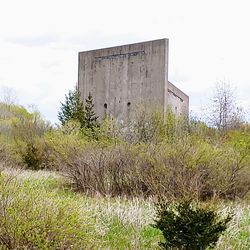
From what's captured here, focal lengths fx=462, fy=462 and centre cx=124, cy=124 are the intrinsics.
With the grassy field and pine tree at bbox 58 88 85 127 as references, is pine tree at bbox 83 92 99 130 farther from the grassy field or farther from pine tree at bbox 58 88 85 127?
the grassy field

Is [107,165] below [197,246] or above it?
above

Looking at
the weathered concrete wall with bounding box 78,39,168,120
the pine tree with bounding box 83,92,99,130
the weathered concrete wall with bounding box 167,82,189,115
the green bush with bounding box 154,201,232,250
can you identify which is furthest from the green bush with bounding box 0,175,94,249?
the pine tree with bounding box 83,92,99,130

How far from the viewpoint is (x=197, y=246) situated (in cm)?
543

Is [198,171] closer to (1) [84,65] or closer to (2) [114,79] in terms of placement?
(2) [114,79]

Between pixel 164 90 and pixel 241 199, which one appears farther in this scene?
pixel 164 90

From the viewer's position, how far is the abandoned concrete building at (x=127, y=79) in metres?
24.1

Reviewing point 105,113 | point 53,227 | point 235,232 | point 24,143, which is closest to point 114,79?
point 105,113

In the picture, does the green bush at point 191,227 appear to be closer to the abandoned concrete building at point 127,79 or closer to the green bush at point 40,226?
the green bush at point 40,226

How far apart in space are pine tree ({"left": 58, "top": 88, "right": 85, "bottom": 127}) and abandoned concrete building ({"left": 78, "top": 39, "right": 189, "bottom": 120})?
723 mm

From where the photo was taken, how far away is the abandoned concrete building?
2409 cm

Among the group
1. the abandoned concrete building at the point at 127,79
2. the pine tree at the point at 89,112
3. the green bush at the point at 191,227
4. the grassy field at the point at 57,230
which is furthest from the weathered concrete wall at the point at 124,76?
the green bush at the point at 191,227

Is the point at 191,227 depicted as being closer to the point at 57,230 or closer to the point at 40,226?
the point at 57,230

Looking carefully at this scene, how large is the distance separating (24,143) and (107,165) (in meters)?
A: 10.6

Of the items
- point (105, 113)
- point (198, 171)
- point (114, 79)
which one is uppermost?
point (114, 79)
